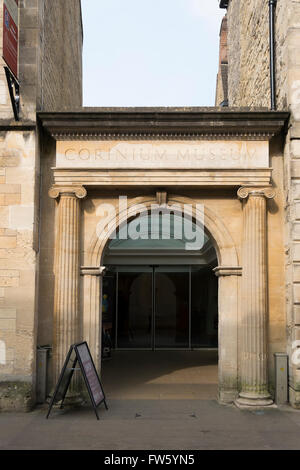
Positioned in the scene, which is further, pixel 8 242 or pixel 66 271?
pixel 66 271

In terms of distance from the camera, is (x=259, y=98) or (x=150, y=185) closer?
(x=150, y=185)

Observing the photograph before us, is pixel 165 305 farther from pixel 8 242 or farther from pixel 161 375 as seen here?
pixel 8 242

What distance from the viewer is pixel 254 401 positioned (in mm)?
8641

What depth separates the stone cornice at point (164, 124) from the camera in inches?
353

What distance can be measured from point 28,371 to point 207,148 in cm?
490

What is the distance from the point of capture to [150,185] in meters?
9.21

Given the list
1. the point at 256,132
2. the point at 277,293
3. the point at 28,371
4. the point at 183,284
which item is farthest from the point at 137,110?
the point at 183,284

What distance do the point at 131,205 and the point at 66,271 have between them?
1.67m

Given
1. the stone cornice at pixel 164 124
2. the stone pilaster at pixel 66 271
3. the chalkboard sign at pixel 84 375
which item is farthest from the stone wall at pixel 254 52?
the chalkboard sign at pixel 84 375

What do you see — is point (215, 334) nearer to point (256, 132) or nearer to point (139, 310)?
point (139, 310)

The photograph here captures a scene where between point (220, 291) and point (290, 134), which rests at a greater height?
point (290, 134)

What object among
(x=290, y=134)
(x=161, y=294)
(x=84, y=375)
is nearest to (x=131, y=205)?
(x=290, y=134)

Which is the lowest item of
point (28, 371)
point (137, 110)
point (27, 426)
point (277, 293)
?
point (27, 426)

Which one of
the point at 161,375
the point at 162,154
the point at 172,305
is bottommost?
Result: the point at 161,375
